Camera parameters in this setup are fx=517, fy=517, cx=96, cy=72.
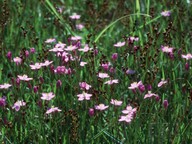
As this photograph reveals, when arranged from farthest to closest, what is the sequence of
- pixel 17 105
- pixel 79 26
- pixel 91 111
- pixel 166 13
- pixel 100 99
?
1. pixel 79 26
2. pixel 166 13
3. pixel 100 99
4. pixel 17 105
5. pixel 91 111

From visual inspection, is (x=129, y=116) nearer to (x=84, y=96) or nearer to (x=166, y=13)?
(x=84, y=96)

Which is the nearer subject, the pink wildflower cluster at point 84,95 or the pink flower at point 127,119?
the pink flower at point 127,119

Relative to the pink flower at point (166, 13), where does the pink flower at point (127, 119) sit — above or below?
below

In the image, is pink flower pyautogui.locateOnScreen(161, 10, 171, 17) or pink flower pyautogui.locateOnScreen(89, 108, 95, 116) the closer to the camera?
pink flower pyautogui.locateOnScreen(89, 108, 95, 116)

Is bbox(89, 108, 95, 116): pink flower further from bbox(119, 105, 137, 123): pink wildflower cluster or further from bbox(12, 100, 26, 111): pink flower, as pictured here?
bbox(12, 100, 26, 111): pink flower

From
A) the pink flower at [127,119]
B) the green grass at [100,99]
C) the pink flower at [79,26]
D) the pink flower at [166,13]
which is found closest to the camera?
the pink flower at [127,119]

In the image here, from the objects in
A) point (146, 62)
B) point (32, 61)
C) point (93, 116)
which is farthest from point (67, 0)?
point (93, 116)

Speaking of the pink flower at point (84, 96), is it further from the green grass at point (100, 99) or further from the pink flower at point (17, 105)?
the pink flower at point (17, 105)

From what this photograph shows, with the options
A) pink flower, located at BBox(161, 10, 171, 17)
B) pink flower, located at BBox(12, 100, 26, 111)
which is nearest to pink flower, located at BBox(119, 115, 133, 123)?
pink flower, located at BBox(12, 100, 26, 111)

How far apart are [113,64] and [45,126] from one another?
32.4 inches

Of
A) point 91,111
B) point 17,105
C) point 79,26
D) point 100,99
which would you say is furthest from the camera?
point 79,26

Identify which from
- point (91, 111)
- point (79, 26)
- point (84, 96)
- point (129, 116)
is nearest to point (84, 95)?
point (84, 96)

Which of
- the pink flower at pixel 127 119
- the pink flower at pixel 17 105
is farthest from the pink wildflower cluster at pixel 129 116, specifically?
the pink flower at pixel 17 105

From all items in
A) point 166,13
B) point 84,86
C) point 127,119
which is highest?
point 166,13
